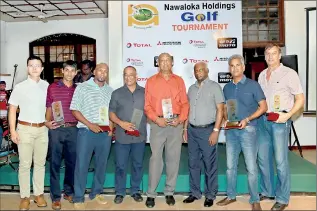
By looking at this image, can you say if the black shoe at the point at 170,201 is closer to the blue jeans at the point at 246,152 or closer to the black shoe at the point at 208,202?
the black shoe at the point at 208,202

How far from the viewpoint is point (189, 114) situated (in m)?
3.33

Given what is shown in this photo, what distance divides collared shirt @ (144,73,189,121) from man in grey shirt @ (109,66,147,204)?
0.11 metres

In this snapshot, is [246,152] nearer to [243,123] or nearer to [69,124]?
[243,123]

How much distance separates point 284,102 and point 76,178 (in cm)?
218

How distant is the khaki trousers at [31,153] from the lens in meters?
3.04

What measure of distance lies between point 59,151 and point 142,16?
321 cm

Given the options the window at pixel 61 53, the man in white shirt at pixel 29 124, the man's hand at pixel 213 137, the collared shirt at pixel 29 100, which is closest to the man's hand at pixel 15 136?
the man in white shirt at pixel 29 124

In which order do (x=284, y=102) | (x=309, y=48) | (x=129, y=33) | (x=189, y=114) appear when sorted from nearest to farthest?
(x=284, y=102), (x=189, y=114), (x=129, y=33), (x=309, y=48)

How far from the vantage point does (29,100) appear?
9.96 ft

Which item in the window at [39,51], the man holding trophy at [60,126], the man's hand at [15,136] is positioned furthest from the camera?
the window at [39,51]

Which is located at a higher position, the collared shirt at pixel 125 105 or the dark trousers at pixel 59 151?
the collared shirt at pixel 125 105

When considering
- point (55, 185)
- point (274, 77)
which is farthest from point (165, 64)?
point (55, 185)

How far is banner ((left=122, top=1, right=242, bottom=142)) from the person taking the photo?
556 centimetres

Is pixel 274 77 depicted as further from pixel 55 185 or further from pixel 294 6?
pixel 294 6
